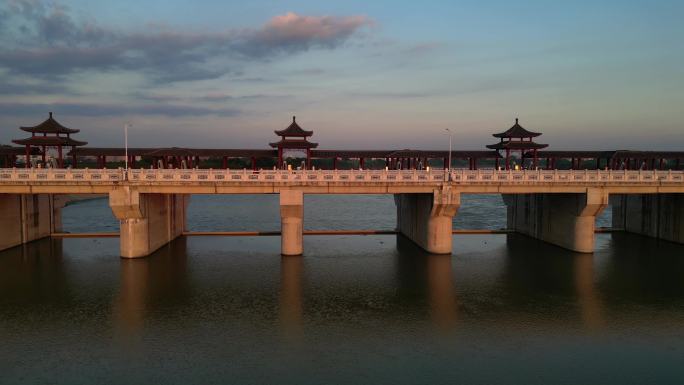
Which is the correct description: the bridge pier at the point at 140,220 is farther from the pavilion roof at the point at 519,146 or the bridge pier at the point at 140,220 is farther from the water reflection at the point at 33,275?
the pavilion roof at the point at 519,146

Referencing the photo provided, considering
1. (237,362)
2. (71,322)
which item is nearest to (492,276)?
(237,362)

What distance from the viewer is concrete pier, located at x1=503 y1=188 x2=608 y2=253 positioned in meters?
45.0

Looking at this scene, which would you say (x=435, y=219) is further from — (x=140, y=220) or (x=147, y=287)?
(x=140, y=220)

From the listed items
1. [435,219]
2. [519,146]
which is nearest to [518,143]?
[519,146]

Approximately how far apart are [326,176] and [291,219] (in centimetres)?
493

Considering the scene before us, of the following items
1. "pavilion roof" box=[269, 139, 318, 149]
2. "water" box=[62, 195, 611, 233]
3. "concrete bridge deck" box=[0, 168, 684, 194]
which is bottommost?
"water" box=[62, 195, 611, 233]

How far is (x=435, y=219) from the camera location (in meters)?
44.5

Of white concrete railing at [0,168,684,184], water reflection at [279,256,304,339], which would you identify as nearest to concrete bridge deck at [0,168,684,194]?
white concrete railing at [0,168,684,184]

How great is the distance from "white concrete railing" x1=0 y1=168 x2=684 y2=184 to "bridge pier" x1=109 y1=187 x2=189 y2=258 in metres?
1.73

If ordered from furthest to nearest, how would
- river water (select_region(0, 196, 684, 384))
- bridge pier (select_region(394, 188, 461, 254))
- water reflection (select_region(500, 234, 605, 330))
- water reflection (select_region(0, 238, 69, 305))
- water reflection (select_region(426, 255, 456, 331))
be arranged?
bridge pier (select_region(394, 188, 461, 254)) → water reflection (select_region(0, 238, 69, 305)) → water reflection (select_region(500, 234, 605, 330)) → water reflection (select_region(426, 255, 456, 331)) → river water (select_region(0, 196, 684, 384))

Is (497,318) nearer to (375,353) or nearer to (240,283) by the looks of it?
(375,353)

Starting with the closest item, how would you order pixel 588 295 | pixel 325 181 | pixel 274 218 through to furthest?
1. pixel 588 295
2. pixel 325 181
3. pixel 274 218

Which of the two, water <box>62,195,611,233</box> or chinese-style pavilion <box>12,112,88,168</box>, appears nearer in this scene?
chinese-style pavilion <box>12,112,88,168</box>

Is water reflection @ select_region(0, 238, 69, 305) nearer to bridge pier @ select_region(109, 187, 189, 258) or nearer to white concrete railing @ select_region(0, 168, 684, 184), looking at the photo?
bridge pier @ select_region(109, 187, 189, 258)
